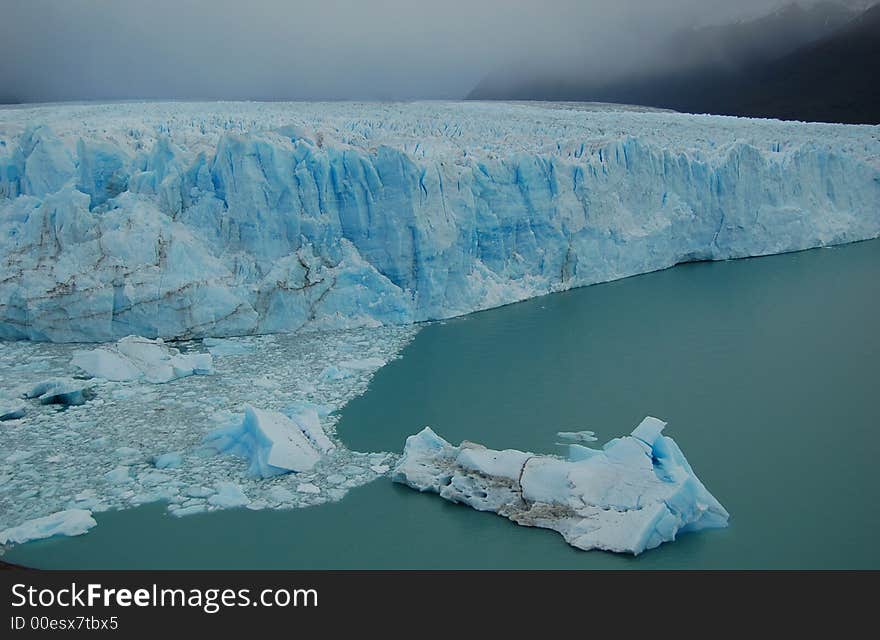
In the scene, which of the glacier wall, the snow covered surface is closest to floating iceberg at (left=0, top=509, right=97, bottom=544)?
the snow covered surface

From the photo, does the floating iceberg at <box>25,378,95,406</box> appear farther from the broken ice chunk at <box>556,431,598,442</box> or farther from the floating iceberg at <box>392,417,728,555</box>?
the broken ice chunk at <box>556,431,598,442</box>

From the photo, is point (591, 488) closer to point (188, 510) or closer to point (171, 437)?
point (188, 510)

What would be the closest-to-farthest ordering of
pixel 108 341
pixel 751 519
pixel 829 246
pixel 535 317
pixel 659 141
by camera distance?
pixel 751 519
pixel 108 341
pixel 535 317
pixel 659 141
pixel 829 246

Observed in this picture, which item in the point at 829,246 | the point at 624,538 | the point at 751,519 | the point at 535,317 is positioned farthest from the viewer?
the point at 829,246

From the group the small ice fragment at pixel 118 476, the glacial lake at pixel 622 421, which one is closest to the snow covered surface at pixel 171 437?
the small ice fragment at pixel 118 476

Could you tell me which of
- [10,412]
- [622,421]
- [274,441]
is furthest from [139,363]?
[622,421]

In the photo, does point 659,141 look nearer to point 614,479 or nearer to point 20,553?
point 614,479

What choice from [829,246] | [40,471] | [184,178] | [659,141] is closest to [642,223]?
[659,141]
